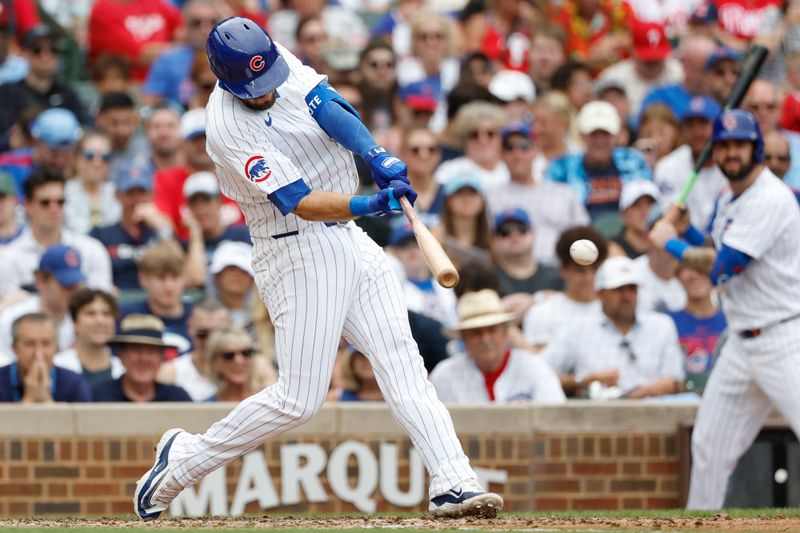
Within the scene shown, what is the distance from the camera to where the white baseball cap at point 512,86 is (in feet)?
42.9

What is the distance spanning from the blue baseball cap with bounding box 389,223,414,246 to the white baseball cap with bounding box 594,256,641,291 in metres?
1.38

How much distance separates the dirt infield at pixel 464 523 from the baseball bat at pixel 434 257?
1.01 metres

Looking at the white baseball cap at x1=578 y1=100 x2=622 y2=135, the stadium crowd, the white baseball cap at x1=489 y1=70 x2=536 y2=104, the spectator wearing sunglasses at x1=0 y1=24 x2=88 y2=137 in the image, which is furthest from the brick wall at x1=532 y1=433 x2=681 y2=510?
the spectator wearing sunglasses at x1=0 y1=24 x2=88 y2=137

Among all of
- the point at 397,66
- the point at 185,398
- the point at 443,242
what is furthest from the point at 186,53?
the point at 185,398

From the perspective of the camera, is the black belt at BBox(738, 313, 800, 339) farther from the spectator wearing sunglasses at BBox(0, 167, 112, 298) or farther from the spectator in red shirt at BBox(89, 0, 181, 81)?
the spectator in red shirt at BBox(89, 0, 181, 81)

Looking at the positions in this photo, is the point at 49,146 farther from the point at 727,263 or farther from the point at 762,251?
the point at 762,251

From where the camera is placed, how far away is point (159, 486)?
6.93 m

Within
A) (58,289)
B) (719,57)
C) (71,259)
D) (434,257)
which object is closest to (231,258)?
(71,259)

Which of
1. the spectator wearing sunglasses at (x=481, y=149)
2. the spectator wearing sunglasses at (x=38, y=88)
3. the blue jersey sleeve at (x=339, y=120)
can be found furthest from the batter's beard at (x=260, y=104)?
the spectator wearing sunglasses at (x=38, y=88)

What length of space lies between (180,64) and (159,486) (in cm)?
669

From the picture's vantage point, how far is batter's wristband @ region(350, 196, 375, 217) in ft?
20.4

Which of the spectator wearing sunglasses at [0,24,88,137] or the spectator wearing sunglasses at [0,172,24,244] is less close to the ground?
the spectator wearing sunglasses at [0,24,88,137]

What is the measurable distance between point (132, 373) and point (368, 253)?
3.16 metres

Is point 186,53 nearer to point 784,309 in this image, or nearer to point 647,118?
point 647,118
